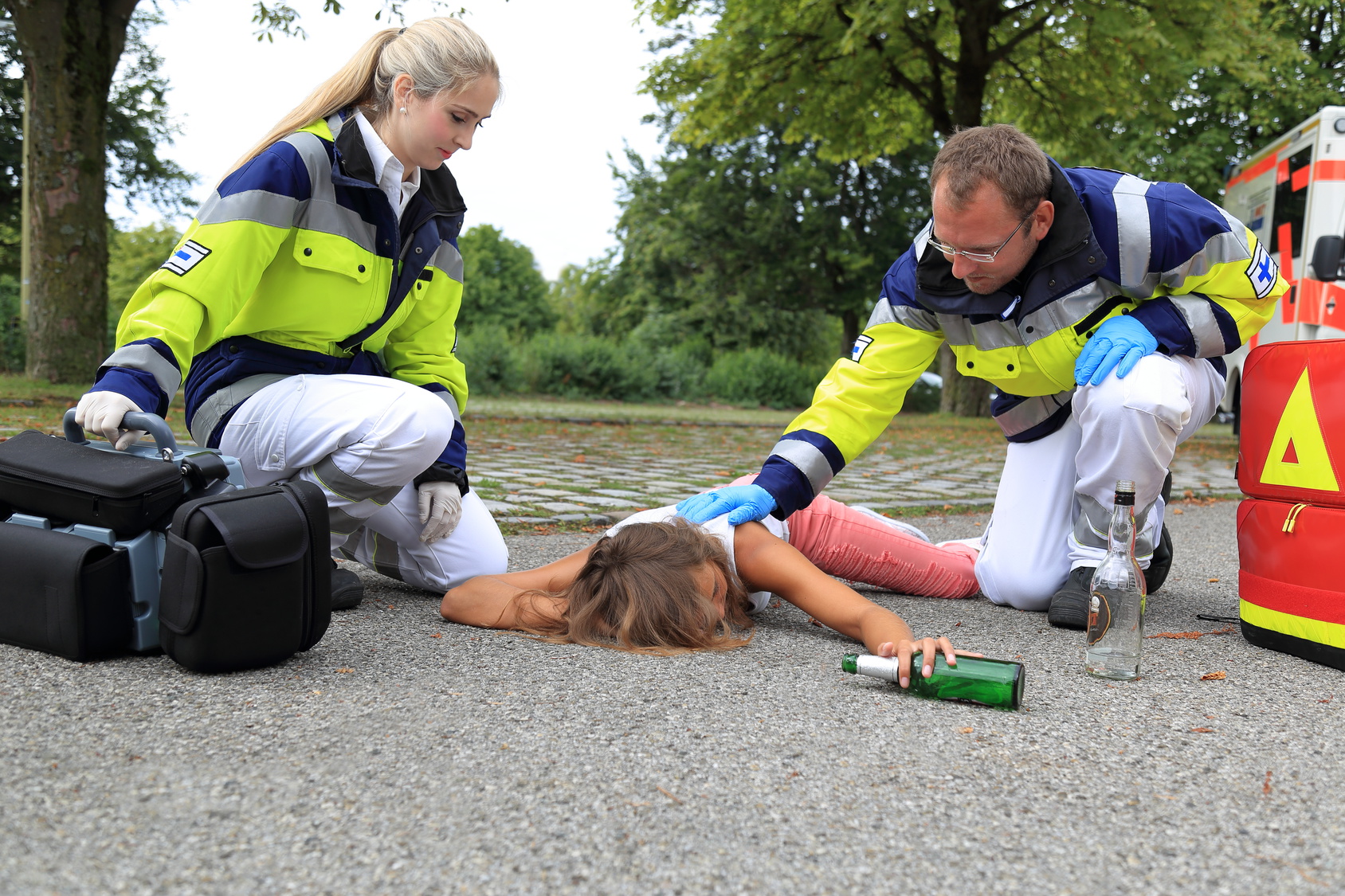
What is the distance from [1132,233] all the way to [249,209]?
248cm

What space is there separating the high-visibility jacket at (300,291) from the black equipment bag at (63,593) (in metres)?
0.36

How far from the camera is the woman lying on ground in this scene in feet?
8.86

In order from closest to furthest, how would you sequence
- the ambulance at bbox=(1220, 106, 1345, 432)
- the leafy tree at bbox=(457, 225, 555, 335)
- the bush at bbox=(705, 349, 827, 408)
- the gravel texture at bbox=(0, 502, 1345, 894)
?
the gravel texture at bbox=(0, 502, 1345, 894) → the ambulance at bbox=(1220, 106, 1345, 432) → the bush at bbox=(705, 349, 827, 408) → the leafy tree at bbox=(457, 225, 555, 335)

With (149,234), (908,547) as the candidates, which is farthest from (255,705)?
Result: (149,234)

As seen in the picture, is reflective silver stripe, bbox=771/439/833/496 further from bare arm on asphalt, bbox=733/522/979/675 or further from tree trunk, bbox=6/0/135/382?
tree trunk, bbox=6/0/135/382

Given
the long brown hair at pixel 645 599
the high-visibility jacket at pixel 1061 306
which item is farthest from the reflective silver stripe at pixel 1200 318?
the long brown hair at pixel 645 599

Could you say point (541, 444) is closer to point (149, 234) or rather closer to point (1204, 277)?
point (1204, 277)

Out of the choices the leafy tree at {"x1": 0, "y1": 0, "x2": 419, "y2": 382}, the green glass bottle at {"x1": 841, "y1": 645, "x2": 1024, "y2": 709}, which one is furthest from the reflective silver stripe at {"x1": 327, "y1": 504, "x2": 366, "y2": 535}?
the leafy tree at {"x1": 0, "y1": 0, "x2": 419, "y2": 382}

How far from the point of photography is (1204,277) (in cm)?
312

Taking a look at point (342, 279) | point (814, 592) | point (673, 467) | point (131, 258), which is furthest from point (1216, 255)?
point (131, 258)

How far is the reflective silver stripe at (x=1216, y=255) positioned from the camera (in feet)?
10.1

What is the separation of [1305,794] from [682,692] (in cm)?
119

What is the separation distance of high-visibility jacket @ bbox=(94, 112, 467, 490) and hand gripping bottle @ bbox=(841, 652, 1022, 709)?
1.46m

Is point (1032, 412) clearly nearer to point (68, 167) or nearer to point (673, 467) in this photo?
point (673, 467)
